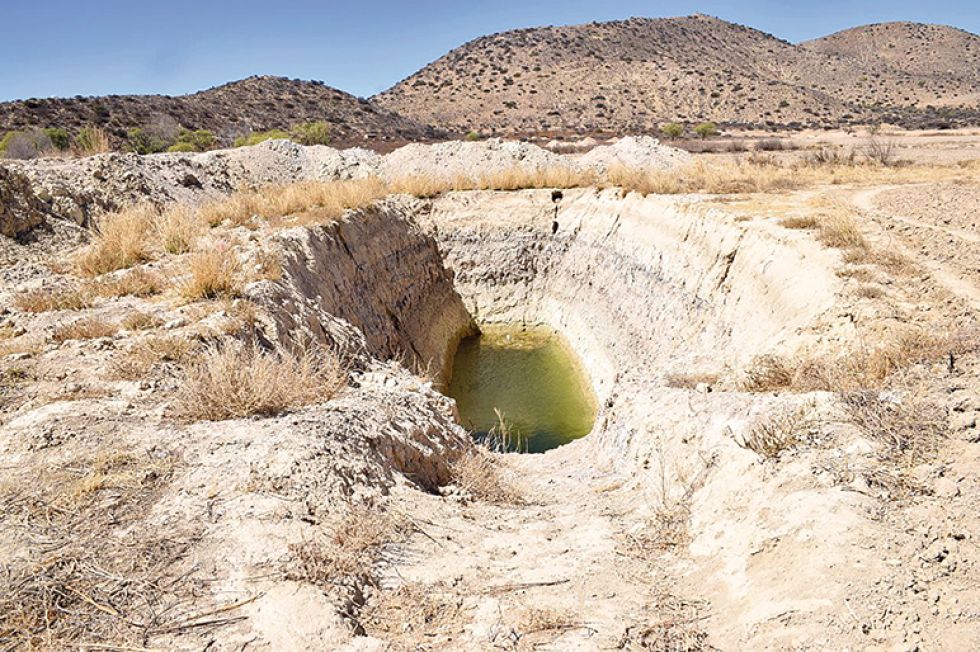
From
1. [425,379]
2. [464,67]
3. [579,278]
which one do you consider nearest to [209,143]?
[579,278]

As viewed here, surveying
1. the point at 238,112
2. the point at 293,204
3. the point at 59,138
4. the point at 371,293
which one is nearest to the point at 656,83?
the point at 238,112

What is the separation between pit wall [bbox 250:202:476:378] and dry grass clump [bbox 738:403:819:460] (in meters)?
5.65

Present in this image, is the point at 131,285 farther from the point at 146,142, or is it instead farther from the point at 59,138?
the point at 146,142

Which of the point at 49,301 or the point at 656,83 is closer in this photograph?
the point at 49,301

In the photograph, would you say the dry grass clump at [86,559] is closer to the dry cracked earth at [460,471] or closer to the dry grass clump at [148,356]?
the dry cracked earth at [460,471]

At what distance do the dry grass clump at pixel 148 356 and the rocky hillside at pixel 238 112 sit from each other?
38.1m

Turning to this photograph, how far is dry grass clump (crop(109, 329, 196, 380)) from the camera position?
6039 mm

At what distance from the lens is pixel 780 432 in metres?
4.91

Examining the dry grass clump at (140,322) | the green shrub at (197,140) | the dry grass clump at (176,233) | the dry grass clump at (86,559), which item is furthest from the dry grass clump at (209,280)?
the green shrub at (197,140)

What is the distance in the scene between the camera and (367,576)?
11.9 ft

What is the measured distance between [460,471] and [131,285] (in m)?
6.03

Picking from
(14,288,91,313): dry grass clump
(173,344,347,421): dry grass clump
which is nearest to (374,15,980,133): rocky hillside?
(14,288,91,313): dry grass clump

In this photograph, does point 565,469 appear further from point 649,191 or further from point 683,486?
point 649,191

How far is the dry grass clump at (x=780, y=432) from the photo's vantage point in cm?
477
